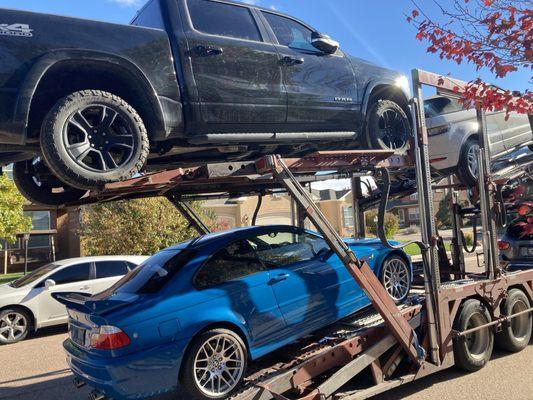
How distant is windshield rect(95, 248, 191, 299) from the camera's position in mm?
4406

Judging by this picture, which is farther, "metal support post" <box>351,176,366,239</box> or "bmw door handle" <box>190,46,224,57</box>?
"metal support post" <box>351,176,366,239</box>

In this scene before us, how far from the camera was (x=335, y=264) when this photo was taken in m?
5.13

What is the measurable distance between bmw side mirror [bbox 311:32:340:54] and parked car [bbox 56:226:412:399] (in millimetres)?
1930

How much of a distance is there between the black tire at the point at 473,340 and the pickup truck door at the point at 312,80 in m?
2.38

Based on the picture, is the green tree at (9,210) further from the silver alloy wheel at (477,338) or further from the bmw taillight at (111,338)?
the silver alloy wheel at (477,338)

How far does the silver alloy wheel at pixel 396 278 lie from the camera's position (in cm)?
553

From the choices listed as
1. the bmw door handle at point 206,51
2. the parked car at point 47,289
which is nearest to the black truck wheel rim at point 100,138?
the bmw door handle at point 206,51

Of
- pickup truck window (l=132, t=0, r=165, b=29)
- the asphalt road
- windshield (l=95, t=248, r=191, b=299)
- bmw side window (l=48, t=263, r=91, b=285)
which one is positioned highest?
pickup truck window (l=132, t=0, r=165, b=29)

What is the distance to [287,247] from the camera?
5125 millimetres

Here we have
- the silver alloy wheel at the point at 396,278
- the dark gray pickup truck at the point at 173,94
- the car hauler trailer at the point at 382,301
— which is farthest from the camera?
the silver alloy wheel at the point at 396,278

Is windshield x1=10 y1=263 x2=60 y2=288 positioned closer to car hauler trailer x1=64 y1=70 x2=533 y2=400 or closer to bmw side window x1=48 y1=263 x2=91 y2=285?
bmw side window x1=48 y1=263 x2=91 y2=285

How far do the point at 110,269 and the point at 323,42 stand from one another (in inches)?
273

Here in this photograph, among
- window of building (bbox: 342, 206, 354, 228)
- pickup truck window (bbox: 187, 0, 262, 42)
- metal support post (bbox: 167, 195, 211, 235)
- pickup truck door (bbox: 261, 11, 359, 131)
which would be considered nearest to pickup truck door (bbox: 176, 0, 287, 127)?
pickup truck window (bbox: 187, 0, 262, 42)

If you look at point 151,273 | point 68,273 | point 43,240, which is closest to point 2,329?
point 68,273
